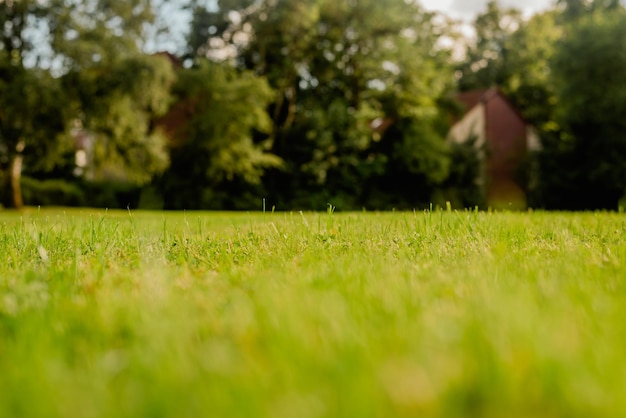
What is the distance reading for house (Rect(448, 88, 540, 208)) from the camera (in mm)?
41250

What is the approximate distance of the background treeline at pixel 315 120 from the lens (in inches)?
1176

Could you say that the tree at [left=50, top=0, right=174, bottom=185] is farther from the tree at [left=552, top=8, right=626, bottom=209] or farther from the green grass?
the tree at [left=552, top=8, right=626, bottom=209]

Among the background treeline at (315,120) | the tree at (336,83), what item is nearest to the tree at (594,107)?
the background treeline at (315,120)

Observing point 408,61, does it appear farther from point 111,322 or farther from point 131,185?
point 111,322

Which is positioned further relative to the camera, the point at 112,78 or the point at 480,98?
the point at 480,98

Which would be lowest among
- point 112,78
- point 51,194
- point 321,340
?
point 321,340

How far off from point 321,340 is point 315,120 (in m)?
32.6

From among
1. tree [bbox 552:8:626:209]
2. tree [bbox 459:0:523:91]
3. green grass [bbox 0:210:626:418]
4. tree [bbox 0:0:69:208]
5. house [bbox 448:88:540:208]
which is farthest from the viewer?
tree [bbox 459:0:523:91]

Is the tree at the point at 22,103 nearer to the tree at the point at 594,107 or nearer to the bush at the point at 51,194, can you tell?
the bush at the point at 51,194

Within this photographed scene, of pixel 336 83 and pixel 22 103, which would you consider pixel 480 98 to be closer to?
pixel 336 83

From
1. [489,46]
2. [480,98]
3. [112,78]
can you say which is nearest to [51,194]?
[112,78]

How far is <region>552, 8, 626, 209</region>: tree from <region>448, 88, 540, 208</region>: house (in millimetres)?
5117

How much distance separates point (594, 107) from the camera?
33.9 meters

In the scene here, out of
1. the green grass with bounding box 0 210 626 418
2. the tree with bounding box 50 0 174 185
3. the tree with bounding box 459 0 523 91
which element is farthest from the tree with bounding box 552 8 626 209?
the green grass with bounding box 0 210 626 418
